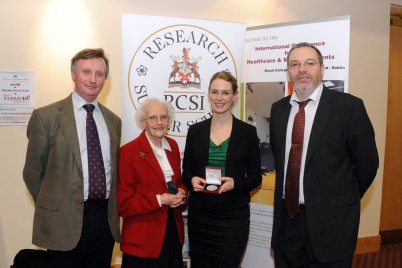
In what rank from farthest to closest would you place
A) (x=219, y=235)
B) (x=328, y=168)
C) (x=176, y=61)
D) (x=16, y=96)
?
(x=16, y=96) < (x=176, y=61) < (x=219, y=235) < (x=328, y=168)

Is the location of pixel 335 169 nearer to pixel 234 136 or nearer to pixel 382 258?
pixel 234 136

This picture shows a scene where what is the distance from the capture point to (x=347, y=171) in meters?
2.26

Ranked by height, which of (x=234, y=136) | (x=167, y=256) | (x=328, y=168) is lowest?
(x=167, y=256)

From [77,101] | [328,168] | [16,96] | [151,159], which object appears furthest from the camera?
[16,96]

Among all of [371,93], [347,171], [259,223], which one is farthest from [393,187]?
[347,171]

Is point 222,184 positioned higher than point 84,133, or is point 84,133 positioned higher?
point 84,133

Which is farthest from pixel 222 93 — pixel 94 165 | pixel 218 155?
pixel 94 165

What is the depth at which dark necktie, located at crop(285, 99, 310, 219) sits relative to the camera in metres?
2.29

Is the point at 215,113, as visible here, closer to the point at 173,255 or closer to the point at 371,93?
the point at 173,255

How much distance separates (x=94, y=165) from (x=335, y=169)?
1415 mm

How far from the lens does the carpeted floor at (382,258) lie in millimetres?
4371

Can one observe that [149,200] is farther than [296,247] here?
Yes

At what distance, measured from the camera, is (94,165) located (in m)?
2.35

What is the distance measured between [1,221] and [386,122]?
15.2 feet
